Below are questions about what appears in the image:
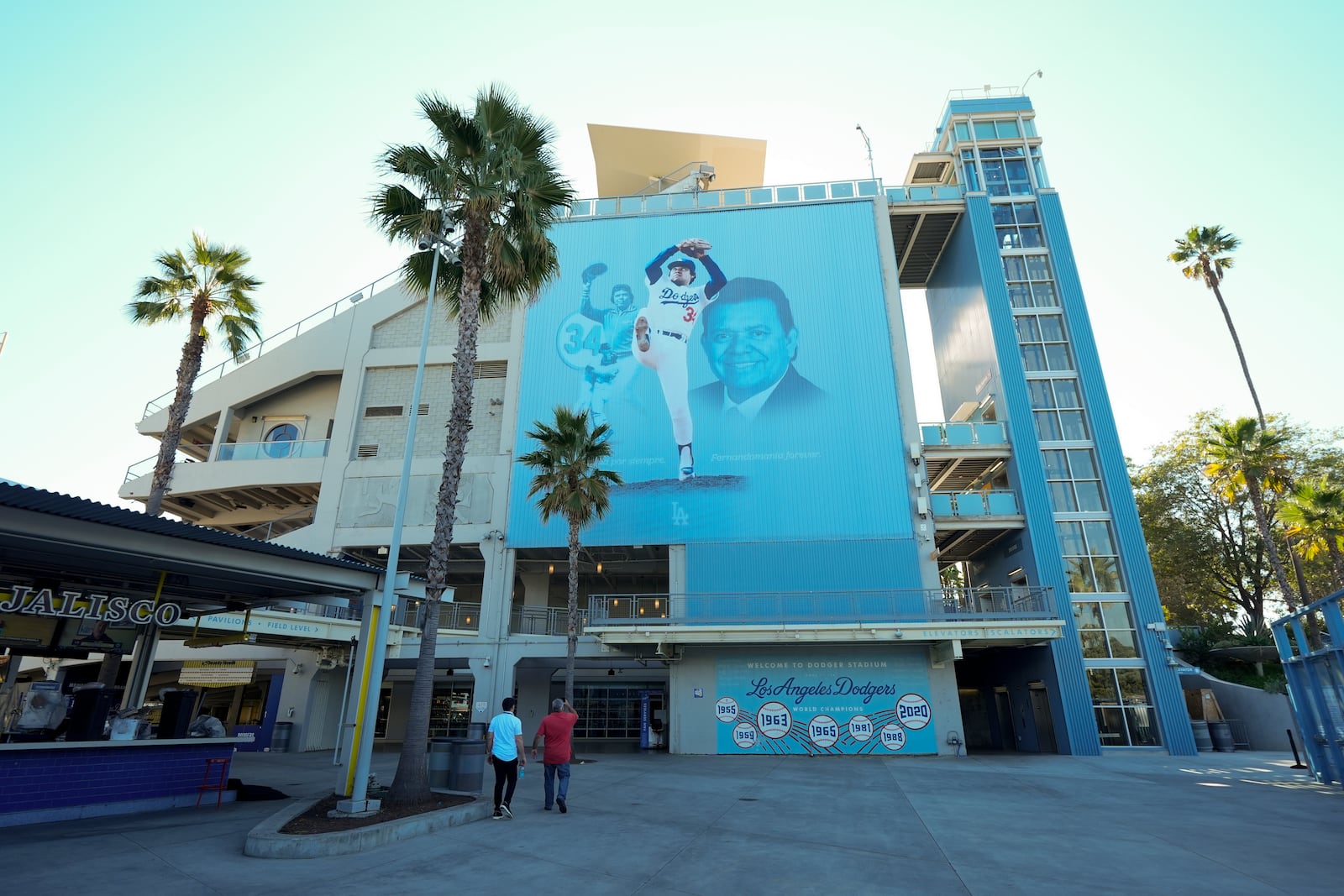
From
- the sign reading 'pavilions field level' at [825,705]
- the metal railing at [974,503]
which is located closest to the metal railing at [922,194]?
the metal railing at [974,503]

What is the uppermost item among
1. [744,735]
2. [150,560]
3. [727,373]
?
[727,373]

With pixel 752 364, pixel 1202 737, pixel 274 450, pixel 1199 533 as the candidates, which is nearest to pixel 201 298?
pixel 274 450

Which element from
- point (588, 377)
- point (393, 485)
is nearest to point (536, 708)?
point (393, 485)

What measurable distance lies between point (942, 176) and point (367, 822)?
3511 cm

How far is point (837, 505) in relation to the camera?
26.3 meters

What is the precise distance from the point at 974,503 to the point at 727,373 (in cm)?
1088

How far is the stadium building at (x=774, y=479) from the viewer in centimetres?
2394

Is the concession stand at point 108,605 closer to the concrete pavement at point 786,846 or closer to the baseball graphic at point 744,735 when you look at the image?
the concrete pavement at point 786,846

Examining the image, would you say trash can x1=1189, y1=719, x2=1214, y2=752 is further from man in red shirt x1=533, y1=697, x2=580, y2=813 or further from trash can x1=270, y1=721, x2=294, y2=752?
trash can x1=270, y1=721, x2=294, y2=752

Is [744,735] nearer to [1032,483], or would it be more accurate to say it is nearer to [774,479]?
[774,479]

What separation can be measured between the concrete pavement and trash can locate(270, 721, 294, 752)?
14458 mm

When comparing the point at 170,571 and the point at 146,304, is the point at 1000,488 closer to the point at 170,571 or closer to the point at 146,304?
the point at 170,571

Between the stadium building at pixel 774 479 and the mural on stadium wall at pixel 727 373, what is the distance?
4.5 inches

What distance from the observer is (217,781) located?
12.3 m
